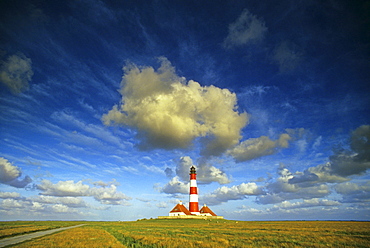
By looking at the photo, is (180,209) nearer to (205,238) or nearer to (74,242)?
(205,238)

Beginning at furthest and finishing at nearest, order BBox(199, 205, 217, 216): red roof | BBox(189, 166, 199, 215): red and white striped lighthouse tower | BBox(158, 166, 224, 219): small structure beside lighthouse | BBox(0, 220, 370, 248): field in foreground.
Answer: BBox(199, 205, 217, 216): red roof
BBox(189, 166, 199, 215): red and white striped lighthouse tower
BBox(158, 166, 224, 219): small structure beside lighthouse
BBox(0, 220, 370, 248): field in foreground

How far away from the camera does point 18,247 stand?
1959cm

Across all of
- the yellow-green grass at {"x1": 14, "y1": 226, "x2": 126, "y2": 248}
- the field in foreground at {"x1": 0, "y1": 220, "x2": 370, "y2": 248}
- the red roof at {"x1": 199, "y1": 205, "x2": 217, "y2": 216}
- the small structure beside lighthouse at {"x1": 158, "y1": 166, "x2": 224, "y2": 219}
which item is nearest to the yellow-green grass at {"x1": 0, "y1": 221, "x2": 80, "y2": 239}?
the field in foreground at {"x1": 0, "y1": 220, "x2": 370, "y2": 248}

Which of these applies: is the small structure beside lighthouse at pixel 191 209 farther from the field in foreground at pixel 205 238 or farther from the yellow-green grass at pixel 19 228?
the field in foreground at pixel 205 238

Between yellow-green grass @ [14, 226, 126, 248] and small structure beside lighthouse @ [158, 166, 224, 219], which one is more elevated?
small structure beside lighthouse @ [158, 166, 224, 219]

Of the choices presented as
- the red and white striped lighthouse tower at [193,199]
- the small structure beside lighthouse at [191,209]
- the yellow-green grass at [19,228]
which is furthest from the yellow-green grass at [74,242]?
the red and white striped lighthouse tower at [193,199]

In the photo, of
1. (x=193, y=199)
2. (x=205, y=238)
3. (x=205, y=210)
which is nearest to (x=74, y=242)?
(x=205, y=238)

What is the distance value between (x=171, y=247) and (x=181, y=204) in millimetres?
75052

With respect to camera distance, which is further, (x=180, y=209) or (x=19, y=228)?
(x=180, y=209)

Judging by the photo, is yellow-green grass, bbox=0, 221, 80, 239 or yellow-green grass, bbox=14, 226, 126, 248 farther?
yellow-green grass, bbox=0, 221, 80, 239

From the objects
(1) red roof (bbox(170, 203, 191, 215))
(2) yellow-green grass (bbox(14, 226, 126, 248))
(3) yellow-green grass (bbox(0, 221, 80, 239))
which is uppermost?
(1) red roof (bbox(170, 203, 191, 215))

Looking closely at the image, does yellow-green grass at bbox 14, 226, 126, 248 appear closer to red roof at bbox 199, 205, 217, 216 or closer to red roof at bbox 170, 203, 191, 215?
red roof at bbox 170, 203, 191, 215

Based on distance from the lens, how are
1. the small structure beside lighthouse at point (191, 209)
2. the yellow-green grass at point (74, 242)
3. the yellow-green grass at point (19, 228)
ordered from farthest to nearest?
the small structure beside lighthouse at point (191, 209), the yellow-green grass at point (19, 228), the yellow-green grass at point (74, 242)

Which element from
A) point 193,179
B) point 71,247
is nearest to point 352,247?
point 71,247
